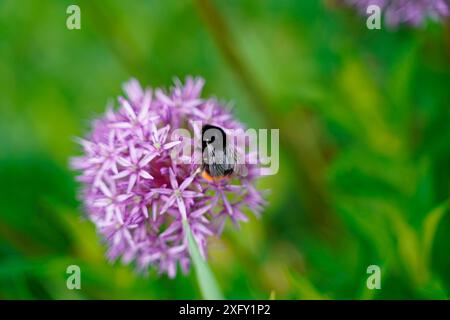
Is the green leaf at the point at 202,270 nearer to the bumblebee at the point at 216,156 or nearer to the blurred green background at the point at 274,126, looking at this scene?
the bumblebee at the point at 216,156

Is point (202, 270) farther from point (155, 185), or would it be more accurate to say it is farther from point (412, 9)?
point (412, 9)

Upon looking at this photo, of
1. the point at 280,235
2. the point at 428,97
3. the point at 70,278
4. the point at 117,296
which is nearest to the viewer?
the point at 70,278

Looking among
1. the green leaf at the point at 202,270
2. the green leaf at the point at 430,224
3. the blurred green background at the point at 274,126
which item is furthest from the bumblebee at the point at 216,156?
the green leaf at the point at 430,224

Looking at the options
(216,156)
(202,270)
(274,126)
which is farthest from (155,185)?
(274,126)
